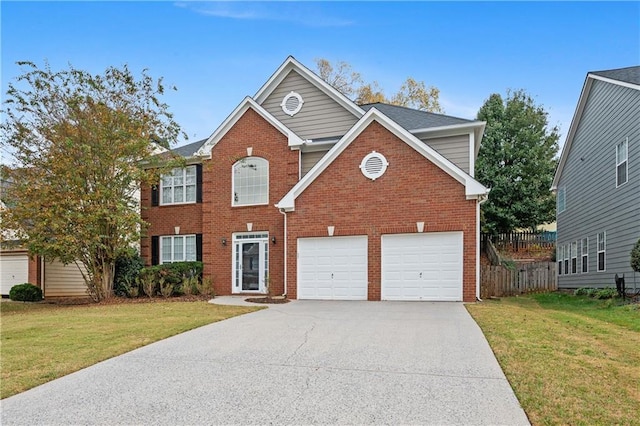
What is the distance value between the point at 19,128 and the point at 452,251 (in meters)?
14.5

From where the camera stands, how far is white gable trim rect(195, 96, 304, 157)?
1719 centimetres

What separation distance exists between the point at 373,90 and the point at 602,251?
20171 mm

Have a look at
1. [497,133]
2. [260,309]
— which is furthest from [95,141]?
[497,133]

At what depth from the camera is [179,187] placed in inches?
775

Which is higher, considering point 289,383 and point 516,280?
point 289,383

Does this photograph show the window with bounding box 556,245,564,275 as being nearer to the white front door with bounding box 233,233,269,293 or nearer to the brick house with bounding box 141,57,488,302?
the brick house with bounding box 141,57,488,302

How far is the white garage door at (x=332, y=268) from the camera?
1505cm

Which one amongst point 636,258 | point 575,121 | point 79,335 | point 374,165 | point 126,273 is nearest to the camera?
point 79,335

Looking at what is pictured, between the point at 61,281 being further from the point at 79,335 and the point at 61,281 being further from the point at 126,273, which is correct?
the point at 79,335

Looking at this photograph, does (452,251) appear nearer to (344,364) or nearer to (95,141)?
(344,364)

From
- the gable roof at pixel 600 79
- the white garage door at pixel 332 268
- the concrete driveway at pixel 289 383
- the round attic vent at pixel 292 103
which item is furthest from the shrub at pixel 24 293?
the gable roof at pixel 600 79

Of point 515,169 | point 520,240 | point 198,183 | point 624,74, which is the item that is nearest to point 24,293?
point 198,183

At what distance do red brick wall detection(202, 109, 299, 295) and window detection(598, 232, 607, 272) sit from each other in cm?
1145

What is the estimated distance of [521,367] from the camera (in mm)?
5906
